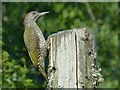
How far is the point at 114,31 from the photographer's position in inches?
400

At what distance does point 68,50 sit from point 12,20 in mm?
4289

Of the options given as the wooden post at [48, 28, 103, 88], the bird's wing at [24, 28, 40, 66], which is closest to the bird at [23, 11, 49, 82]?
the bird's wing at [24, 28, 40, 66]

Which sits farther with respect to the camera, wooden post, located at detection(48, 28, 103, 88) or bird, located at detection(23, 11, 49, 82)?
bird, located at detection(23, 11, 49, 82)

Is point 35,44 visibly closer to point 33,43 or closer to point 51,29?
point 33,43

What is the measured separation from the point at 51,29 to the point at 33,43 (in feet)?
9.26

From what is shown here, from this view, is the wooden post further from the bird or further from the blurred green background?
the blurred green background

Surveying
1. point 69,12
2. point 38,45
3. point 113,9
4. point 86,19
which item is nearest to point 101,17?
point 113,9

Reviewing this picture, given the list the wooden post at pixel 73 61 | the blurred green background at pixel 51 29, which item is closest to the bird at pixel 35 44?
the wooden post at pixel 73 61

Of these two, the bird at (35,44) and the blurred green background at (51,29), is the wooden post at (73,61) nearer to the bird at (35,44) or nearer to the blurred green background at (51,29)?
the bird at (35,44)

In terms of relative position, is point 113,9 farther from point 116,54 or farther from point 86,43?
point 86,43

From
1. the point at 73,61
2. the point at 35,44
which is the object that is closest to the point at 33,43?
the point at 35,44

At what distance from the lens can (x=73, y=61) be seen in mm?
3549

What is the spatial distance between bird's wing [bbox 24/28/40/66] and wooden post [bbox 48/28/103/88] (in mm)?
356

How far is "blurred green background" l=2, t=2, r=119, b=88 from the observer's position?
6512 mm
